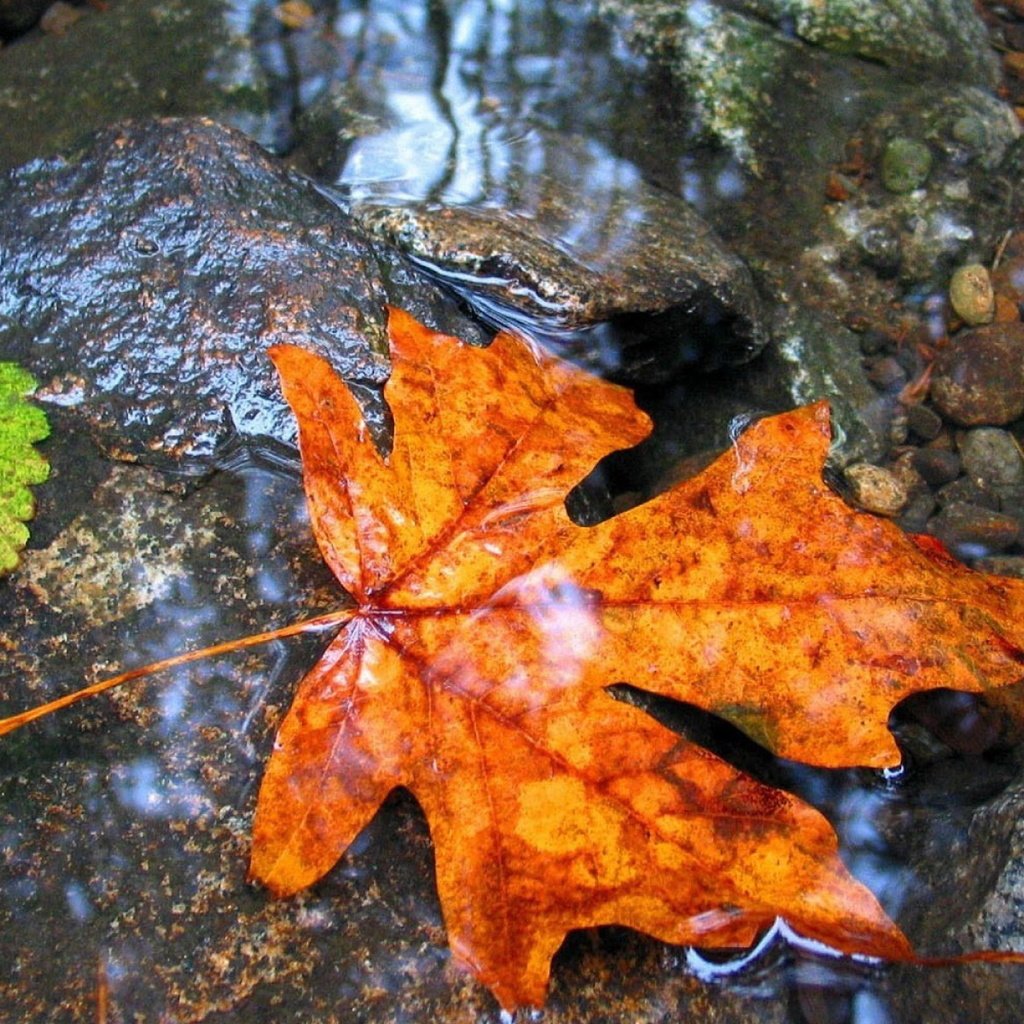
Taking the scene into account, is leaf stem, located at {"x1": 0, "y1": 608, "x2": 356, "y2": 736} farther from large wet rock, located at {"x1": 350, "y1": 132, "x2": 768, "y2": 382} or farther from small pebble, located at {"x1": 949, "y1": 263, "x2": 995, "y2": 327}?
small pebble, located at {"x1": 949, "y1": 263, "x2": 995, "y2": 327}

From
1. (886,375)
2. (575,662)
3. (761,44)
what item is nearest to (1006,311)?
(886,375)

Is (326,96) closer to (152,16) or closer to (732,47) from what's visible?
(152,16)

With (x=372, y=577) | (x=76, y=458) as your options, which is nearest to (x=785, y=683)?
(x=372, y=577)

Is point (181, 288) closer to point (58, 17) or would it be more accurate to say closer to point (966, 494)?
point (966, 494)

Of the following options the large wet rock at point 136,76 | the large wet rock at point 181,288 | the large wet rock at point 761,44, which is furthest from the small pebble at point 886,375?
the large wet rock at point 136,76

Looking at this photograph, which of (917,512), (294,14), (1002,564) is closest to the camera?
(1002,564)

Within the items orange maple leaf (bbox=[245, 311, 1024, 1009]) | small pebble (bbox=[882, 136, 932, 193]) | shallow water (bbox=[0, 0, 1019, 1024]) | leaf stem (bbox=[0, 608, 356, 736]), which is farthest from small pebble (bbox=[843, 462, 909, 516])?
leaf stem (bbox=[0, 608, 356, 736])
